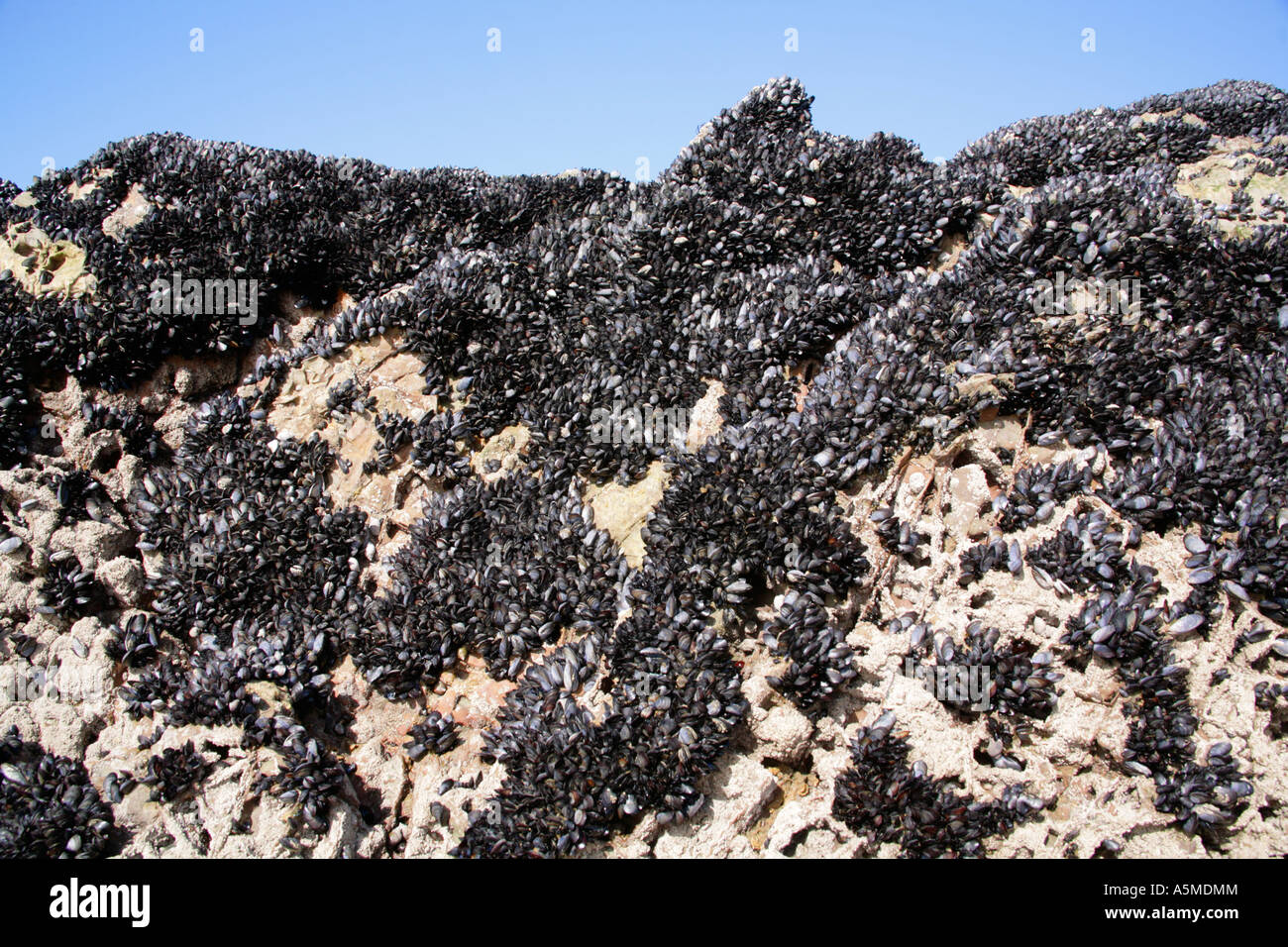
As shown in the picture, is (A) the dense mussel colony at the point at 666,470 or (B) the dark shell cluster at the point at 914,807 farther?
(A) the dense mussel colony at the point at 666,470

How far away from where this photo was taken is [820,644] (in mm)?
5152

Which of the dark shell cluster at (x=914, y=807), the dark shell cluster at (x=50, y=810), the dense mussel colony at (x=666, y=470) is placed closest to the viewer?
the dark shell cluster at (x=50, y=810)

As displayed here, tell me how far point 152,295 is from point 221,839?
5566 millimetres

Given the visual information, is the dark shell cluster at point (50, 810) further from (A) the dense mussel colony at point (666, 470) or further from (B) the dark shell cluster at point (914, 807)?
(B) the dark shell cluster at point (914, 807)

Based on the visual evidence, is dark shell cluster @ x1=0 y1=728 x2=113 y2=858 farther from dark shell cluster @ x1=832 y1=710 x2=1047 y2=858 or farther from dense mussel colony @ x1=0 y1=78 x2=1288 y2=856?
dark shell cluster @ x1=832 y1=710 x2=1047 y2=858

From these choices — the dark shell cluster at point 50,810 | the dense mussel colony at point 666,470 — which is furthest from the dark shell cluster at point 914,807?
the dark shell cluster at point 50,810

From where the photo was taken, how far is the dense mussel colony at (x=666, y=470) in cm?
491

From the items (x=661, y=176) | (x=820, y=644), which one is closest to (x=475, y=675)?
(x=820, y=644)

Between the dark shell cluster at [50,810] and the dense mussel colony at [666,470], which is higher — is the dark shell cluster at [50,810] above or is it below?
below

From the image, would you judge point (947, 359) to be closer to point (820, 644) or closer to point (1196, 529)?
point (1196, 529)

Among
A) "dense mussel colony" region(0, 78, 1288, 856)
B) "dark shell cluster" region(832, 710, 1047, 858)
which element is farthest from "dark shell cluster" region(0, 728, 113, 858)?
"dark shell cluster" region(832, 710, 1047, 858)

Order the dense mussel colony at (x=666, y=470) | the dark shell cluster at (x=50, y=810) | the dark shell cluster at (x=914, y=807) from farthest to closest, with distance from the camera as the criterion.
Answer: the dense mussel colony at (x=666, y=470)
the dark shell cluster at (x=914, y=807)
the dark shell cluster at (x=50, y=810)
